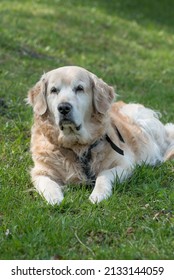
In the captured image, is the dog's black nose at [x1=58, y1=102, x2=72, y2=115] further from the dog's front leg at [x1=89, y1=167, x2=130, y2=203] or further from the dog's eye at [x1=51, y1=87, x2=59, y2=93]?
the dog's front leg at [x1=89, y1=167, x2=130, y2=203]

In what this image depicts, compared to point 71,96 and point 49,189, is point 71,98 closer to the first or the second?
point 71,96

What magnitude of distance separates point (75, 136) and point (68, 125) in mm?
224

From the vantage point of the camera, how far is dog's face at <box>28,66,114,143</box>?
20.2 feet

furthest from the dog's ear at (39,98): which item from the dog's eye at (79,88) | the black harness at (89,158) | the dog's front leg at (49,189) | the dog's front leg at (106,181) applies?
the dog's front leg at (106,181)

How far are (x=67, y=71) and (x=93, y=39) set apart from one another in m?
9.09

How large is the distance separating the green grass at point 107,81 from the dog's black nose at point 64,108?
79 cm

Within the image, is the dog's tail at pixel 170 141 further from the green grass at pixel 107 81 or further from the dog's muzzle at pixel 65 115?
the dog's muzzle at pixel 65 115

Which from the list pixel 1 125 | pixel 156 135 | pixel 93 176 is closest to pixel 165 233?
pixel 93 176

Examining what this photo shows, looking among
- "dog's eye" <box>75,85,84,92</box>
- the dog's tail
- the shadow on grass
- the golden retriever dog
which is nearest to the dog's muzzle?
the golden retriever dog

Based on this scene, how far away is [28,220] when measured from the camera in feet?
17.1

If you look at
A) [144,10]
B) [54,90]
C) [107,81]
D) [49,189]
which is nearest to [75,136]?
[54,90]

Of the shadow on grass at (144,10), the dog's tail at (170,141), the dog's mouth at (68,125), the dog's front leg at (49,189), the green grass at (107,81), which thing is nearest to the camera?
the green grass at (107,81)

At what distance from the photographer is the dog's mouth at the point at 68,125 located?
20.2 ft

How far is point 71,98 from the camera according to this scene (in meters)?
6.21
